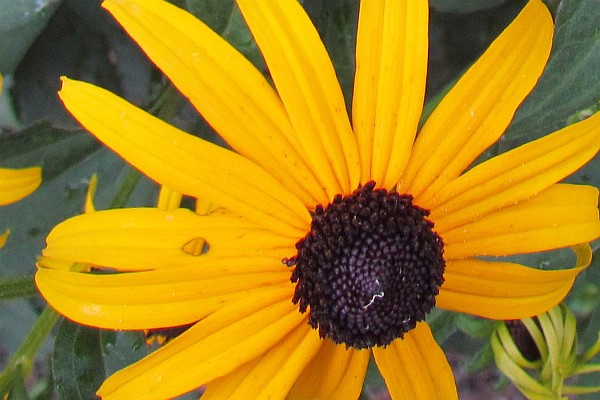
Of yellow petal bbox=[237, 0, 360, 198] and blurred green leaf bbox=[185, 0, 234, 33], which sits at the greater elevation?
yellow petal bbox=[237, 0, 360, 198]

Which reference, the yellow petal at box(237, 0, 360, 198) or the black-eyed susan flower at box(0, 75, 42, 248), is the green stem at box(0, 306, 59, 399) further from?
the yellow petal at box(237, 0, 360, 198)

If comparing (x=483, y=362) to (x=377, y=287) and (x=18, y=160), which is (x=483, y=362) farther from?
(x=18, y=160)

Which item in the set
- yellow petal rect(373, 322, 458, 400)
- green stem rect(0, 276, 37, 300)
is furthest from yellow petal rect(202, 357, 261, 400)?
green stem rect(0, 276, 37, 300)

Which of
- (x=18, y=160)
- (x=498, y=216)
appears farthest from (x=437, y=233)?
(x=18, y=160)

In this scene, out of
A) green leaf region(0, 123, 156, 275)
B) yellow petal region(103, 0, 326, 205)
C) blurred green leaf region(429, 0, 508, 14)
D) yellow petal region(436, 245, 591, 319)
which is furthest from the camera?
green leaf region(0, 123, 156, 275)

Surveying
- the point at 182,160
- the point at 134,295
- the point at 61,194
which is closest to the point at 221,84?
the point at 182,160

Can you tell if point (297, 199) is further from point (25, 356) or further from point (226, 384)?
point (25, 356)
